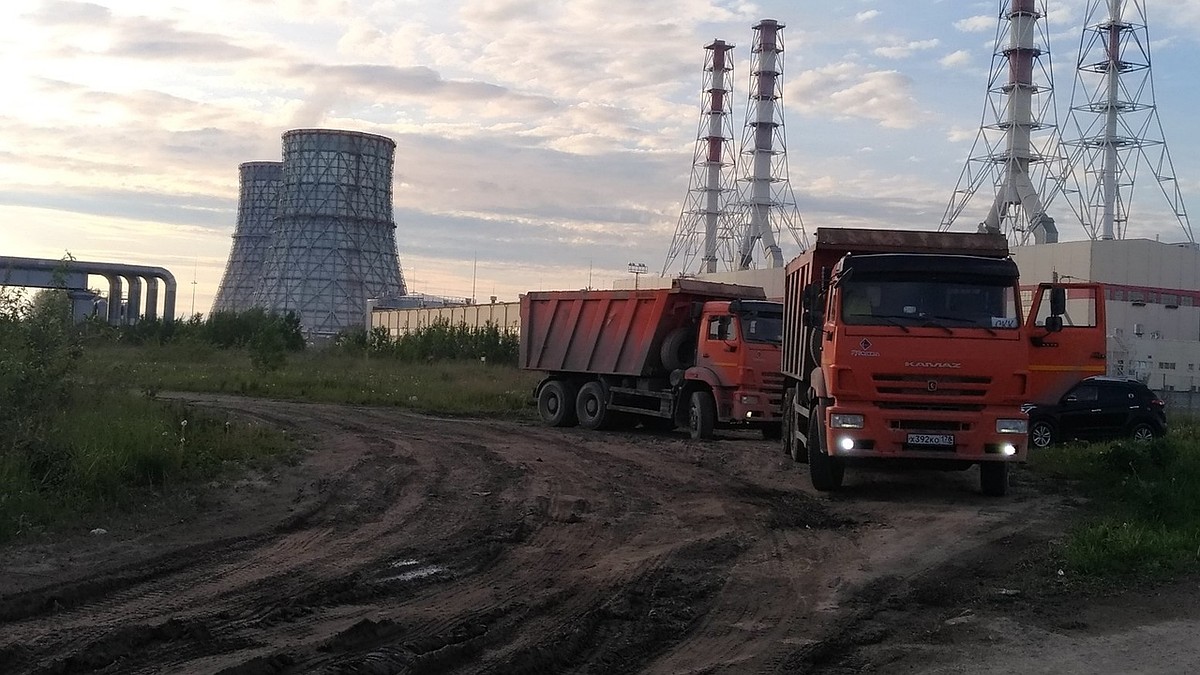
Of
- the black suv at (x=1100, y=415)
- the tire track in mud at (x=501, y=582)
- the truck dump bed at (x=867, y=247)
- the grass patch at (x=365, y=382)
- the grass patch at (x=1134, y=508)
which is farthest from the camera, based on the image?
the grass patch at (x=365, y=382)

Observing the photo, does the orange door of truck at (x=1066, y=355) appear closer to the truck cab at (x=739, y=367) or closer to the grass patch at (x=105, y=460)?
the truck cab at (x=739, y=367)

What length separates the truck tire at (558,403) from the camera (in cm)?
2270

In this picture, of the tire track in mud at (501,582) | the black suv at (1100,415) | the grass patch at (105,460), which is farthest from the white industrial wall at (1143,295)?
the grass patch at (105,460)

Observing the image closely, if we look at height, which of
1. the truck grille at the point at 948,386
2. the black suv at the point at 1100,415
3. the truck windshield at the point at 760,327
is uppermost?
the truck windshield at the point at 760,327

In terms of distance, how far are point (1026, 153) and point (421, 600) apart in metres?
50.2

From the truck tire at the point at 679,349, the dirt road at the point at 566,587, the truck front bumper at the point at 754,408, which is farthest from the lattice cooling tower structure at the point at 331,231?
the dirt road at the point at 566,587

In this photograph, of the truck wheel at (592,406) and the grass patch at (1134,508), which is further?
the truck wheel at (592,406)

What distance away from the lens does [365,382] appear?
31.6 m

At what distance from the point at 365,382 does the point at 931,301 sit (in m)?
22.8

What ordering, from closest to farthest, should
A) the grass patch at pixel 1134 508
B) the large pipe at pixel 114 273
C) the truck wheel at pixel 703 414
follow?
the grass patch at pixel 1134 508, the truck wheel at pixel 703 414, the large pipe at pixel 114 273

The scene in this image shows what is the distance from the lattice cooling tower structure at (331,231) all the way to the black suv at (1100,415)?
47508 mm

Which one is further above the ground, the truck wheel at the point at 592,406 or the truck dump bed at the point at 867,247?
the truck dump bed at the point at 867,247

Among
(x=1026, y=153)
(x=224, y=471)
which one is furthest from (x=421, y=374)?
(x=1026, y=153)

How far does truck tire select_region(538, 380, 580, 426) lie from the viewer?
2270 cm
